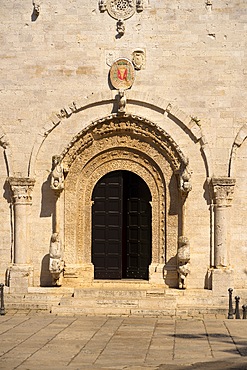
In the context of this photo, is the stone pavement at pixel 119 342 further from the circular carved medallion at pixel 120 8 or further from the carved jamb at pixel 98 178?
the circular carved medallion at pixel 120 8

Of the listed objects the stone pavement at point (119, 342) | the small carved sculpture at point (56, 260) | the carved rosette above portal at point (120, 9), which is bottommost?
the stone pavement at point (119, 342)

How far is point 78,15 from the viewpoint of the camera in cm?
1945

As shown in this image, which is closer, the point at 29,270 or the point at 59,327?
the point at 59,327

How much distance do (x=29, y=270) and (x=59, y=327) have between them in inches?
130

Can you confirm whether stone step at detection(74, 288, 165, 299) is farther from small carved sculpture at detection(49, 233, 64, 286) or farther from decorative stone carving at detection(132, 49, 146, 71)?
Answer: decorative stone carving at detection(132, 49, 146, 71)

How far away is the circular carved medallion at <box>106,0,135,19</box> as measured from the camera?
63.6ft

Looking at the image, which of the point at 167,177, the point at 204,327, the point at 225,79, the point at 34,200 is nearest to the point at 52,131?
the point at 34,200

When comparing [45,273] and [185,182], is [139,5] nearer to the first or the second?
[185,182]

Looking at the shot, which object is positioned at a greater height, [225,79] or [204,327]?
[225,79]

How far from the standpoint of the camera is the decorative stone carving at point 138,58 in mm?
19297

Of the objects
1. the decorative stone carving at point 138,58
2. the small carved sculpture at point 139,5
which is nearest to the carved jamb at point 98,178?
the decorative stone carving at point 138,58

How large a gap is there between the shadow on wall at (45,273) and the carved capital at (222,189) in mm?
4154

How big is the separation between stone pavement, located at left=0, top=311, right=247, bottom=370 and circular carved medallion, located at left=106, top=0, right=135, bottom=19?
22.9 ft

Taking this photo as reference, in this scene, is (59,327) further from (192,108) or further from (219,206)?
(192,108)
